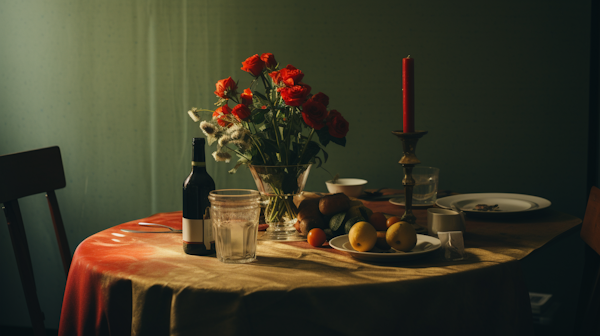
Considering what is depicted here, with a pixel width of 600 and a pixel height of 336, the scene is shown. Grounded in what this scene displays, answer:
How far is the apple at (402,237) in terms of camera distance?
0.93 m

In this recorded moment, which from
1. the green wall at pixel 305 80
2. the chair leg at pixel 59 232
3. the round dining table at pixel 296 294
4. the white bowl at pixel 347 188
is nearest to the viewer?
the round dining table at pixel 296 294

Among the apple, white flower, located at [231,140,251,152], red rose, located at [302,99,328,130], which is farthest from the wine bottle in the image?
the apple

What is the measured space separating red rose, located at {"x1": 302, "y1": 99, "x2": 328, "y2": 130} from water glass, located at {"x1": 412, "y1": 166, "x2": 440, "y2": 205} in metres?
0.61

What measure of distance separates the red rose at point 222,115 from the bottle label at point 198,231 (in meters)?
0.32

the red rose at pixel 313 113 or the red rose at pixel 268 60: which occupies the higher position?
the red rose at pixel 268 60

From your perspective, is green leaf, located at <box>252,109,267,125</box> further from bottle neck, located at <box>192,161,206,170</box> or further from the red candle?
the red candle

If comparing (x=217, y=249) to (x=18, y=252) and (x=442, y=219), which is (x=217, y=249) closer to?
(x=442, y=219)

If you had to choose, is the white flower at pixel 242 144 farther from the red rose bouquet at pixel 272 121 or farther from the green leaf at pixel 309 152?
the green leaf at pixel 309 152

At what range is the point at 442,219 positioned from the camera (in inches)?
43.3

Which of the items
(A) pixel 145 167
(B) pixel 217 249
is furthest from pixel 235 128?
(A) pixel 145 167

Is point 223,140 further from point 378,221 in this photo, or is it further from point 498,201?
point 498,201

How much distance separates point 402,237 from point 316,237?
8.2 inches

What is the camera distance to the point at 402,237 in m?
0.93

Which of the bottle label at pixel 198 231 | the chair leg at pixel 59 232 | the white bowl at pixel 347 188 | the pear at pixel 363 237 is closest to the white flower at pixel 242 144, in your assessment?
the bottle label at pixel 198 231
